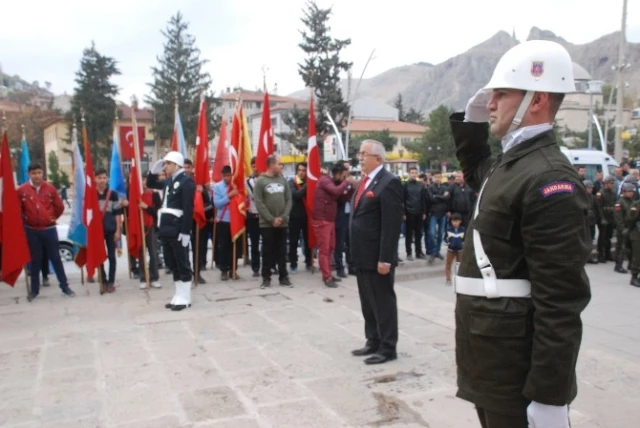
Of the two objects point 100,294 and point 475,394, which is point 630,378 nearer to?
point 475,394

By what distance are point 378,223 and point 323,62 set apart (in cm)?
3646

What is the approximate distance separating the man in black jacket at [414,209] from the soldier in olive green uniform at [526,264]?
27.9 feet

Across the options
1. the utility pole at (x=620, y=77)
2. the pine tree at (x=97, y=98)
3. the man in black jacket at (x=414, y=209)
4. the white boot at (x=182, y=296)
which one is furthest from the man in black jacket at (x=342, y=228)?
the pine tree at (x=97, y=98)

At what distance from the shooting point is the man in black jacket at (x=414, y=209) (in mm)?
10664

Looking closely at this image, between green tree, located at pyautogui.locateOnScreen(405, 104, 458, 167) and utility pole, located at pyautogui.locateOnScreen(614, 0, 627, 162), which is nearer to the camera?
utility pole, located at pyautogui.locateOnScreen(614, 0, 627, 162)

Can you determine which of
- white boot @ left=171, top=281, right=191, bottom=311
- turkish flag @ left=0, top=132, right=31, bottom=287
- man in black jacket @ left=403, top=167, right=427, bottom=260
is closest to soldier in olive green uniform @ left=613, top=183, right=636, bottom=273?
man in black jacket @ left=403, top=167, right=427, bottom=260

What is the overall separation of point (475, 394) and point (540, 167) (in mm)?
905

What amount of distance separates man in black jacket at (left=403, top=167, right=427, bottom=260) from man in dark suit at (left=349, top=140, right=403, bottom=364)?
562 centimetres

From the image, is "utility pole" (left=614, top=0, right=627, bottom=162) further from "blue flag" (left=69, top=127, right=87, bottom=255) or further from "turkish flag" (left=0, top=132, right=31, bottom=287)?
"turkish flag" (left=0, top=132, right=31, bottom=287)

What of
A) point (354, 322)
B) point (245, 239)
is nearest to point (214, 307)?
point (354, 322)

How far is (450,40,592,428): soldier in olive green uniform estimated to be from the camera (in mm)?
1842

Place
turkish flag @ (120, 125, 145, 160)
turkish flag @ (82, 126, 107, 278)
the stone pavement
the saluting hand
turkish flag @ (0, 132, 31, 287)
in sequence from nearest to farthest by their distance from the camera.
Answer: the stone pavement
the saluting hand
turkish flag @ (0, 132, 31, 287)
turkish flag @ (82, 126, 107, 278)
turkish flag @ (120, 125, 145, 160)

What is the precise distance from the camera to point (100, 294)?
27.2 ft

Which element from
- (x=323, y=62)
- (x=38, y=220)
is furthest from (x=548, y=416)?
(x=323, y=62)
